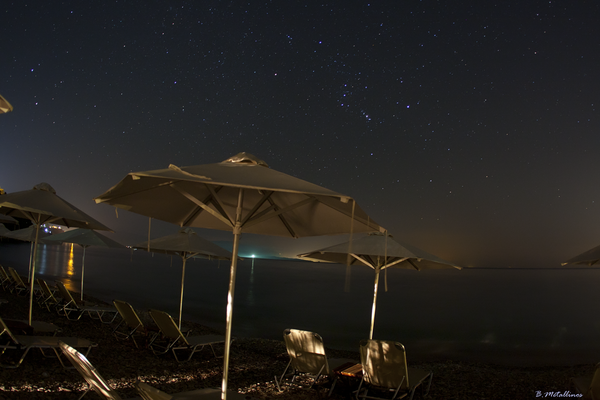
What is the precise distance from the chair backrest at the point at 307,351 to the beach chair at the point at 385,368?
51cm

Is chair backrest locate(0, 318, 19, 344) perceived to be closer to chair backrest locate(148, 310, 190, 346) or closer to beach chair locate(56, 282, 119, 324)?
chair backrest locate(148, 310, 190, 346)

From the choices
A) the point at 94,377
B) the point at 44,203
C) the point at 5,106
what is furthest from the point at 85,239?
the point at 94,377

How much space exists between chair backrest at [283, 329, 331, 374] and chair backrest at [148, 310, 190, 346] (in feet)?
6.34

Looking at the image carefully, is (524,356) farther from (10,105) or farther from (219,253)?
(10,105)

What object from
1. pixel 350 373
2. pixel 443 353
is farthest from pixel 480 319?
pixel 350 373

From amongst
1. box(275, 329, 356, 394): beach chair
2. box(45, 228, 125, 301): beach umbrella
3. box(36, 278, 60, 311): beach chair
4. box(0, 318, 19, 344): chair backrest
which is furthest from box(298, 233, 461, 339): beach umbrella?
box(36, 278, 60, 311): beach chair

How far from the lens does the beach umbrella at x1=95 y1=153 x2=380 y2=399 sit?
2.72m

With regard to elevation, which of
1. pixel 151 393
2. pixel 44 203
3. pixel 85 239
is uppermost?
pixel 44 203

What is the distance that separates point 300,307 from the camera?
23.7m

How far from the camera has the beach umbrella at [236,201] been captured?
272 centimetres

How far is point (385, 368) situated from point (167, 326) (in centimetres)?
343

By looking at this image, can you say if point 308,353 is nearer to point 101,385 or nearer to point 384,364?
point 384,364

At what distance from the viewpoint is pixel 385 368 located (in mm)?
4871

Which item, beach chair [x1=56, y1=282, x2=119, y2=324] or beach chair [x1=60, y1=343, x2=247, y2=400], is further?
beach chair [x1=56, y1=282, x2=119, y2=324]
